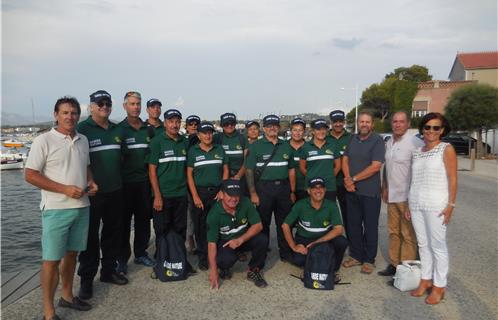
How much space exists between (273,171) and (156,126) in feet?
6.93

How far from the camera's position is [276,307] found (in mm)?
4039

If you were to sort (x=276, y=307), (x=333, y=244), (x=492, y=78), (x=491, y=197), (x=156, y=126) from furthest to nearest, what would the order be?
(x=492, y=78), (x=491, y=197), (x=156, y=126), (x=333, y=244), (x=276, y=307)

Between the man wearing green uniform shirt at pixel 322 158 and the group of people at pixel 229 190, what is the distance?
0.02m

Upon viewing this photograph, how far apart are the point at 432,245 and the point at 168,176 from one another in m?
3.34

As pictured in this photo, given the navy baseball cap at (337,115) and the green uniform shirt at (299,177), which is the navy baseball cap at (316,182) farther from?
the navy baseball cap at (337,115)

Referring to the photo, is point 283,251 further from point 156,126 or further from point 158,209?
point 156,126

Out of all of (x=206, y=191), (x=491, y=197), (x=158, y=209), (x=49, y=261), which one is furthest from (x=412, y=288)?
(x=491, y=197)

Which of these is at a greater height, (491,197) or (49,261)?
(49,261)

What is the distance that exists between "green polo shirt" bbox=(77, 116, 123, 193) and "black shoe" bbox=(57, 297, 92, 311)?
1223 mm

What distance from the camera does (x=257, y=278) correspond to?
4.70 metres

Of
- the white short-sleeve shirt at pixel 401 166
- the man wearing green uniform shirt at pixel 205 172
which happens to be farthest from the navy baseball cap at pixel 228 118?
the white short-sleeve shirt at pixel 401 166

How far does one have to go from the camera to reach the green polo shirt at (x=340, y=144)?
17.7 ft

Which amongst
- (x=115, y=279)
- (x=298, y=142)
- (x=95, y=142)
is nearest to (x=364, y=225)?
(x=298, y=142)

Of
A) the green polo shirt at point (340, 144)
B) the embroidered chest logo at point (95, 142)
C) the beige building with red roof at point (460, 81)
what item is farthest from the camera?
the beige building with red roof at point (460, 81)
